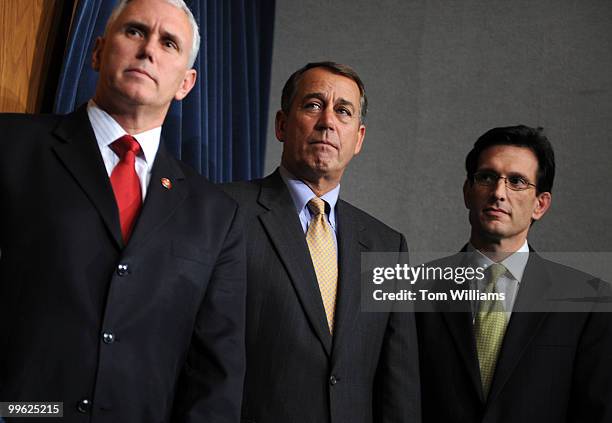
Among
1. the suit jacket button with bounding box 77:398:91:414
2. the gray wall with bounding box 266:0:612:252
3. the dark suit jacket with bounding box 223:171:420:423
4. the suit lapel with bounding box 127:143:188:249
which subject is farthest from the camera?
the gray wall with bounding box 266:0:612:252

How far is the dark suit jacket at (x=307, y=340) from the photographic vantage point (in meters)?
1.75

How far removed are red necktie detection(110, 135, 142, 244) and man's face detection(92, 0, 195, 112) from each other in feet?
0.29

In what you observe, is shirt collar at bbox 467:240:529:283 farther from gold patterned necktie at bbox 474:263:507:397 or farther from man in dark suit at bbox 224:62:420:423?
man in dark suit at bbox 224:62:420:423

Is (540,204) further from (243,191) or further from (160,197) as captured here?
(160,197)

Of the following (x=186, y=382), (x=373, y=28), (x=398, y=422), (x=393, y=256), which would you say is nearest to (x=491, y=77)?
(x=373, y=28)

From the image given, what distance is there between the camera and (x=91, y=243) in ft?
4.50

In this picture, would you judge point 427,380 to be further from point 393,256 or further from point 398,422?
point 393,256

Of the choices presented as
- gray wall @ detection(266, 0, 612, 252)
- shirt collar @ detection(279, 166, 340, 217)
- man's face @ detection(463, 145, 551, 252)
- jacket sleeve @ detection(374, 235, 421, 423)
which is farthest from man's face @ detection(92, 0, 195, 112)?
gray wall @ detection(266, 0, 612, 252)

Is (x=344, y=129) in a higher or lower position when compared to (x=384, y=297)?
higher

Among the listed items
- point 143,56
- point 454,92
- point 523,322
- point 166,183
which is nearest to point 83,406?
point 166,183

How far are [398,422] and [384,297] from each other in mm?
316

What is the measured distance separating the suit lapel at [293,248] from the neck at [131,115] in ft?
1.37

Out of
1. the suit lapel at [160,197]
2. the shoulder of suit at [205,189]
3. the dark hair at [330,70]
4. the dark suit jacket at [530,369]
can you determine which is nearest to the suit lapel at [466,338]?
the dark suit jacket at [530,369]

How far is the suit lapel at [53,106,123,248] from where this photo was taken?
4.58ft
